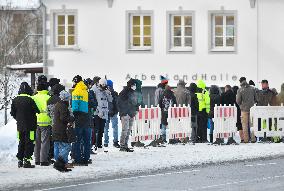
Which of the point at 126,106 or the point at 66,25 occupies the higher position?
the point at 66,25

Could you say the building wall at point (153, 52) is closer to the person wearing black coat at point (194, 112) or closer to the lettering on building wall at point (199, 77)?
the lettering on building wall at point (199, 77)

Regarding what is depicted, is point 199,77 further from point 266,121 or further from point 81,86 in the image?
point 81,86

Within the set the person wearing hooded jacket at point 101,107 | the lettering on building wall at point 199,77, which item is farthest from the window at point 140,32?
the person wearing hooded jacket at point 101,107

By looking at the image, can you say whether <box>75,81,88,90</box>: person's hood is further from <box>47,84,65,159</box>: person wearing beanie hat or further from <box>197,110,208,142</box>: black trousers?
<box>197,110,208,142</box>: black trousers

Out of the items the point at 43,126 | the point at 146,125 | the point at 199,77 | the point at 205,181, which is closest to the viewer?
the point at 205,181

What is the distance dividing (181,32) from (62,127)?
2530 centimetres

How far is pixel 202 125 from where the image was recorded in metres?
35.8

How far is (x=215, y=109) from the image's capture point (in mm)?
35750

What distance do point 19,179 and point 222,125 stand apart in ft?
43.1

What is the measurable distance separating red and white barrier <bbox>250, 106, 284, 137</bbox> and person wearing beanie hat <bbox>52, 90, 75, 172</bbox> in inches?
441

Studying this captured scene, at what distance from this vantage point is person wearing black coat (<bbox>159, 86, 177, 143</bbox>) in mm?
35250

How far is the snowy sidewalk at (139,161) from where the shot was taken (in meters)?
24.2

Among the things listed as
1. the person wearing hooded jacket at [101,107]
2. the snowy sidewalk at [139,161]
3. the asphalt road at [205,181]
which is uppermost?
the person wearing hooded jacket at [101,107]

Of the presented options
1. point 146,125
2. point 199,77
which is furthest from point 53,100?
point 199,77
